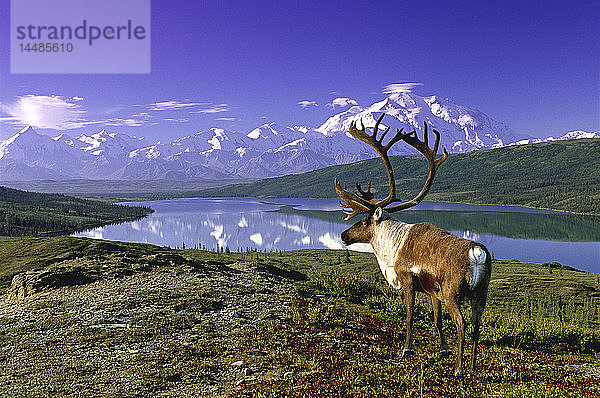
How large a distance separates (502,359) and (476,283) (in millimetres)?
3006

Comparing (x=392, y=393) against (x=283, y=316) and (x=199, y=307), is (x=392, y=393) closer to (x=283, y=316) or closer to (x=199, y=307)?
(x=283, y=316)

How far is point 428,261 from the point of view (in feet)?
28.0

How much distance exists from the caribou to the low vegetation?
114 centimetres

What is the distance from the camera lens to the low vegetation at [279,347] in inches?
308

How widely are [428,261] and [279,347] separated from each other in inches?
173

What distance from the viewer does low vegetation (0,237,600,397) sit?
7.82 metres

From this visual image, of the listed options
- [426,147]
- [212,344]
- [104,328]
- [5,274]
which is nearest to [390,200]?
[426,147]

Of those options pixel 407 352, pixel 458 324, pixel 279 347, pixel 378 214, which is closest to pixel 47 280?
pixel 279 347

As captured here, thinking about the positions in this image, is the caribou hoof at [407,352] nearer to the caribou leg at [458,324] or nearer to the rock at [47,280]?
the caribou leg at [458,324]

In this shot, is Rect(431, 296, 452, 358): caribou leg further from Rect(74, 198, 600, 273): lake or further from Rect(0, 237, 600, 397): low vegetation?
Rect(74, 198, 600, 273): lake

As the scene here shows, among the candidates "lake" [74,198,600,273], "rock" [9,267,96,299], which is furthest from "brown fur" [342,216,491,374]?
"lake" [74,198,600,273]

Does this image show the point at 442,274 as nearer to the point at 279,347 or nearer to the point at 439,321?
the point at 439,321

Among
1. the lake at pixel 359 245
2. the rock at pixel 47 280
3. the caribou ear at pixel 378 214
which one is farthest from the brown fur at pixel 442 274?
the lake at pixel 359 245

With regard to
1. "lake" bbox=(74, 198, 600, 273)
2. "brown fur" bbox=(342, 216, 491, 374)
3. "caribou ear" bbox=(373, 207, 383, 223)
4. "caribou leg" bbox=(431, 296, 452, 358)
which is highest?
"caribou ear" bbox=(373, 207, 383, 223)
